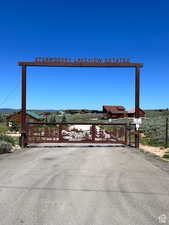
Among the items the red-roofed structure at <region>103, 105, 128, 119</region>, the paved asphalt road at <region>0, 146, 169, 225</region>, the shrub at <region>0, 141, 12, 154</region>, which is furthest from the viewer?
the red-roofed structure at <region>103, 105, 128, 119</region>

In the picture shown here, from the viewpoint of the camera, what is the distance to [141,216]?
4574 millimetres

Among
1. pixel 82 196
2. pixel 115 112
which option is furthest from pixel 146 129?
pixel 115 112

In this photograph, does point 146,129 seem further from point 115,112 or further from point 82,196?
point 115,112

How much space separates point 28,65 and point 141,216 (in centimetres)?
1381

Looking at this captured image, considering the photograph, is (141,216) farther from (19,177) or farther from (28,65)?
(28,65)

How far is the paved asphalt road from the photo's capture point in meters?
4.46

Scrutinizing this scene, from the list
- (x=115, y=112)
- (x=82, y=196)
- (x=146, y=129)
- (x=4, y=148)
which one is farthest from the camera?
(x=115, y=112)

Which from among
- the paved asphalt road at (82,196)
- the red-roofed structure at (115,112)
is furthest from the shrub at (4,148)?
the red-roofed structure at (115,112)

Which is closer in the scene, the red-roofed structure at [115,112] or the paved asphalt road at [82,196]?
the paved asphalt road at [82,196]

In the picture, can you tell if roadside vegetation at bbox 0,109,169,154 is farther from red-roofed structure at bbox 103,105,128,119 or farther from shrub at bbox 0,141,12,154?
red-roofed structure at bbox 103,105,128,119

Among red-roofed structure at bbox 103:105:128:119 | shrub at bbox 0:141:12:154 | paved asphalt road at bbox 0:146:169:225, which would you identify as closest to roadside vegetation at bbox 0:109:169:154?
shrub at bbox 0:141:12:154

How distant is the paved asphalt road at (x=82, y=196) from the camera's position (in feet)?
14.6

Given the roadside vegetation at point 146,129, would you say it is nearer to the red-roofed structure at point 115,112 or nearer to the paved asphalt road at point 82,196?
the paved asphalt road at point 82,196

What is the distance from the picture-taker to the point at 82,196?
5.71m
